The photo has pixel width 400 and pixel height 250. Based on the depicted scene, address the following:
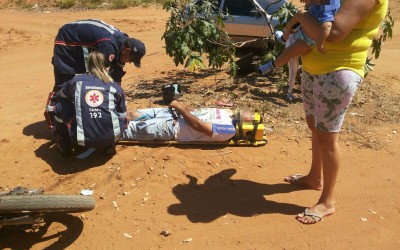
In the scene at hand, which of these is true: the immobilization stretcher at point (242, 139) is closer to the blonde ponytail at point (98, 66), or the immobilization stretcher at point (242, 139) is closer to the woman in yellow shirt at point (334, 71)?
the blonde ponytail at point (98, 66)

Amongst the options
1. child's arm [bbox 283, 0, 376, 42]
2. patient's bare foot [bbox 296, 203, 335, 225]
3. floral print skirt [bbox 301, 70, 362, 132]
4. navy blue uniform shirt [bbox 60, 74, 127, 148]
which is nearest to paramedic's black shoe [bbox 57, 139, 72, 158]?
navy blue uniform shirt [bbox 60, 74, 127, 148]

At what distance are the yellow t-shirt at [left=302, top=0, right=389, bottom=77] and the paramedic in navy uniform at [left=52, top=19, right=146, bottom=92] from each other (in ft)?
6.76

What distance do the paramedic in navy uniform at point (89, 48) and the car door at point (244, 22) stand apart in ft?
13.7

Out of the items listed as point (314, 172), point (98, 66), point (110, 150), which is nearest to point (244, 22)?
point (98, 66)

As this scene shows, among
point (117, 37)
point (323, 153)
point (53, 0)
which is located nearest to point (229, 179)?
point (323, 153)

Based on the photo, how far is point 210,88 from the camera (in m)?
5.85

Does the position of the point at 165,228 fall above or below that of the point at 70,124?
below

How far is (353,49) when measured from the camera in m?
2.57

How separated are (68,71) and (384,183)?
10.6 feet

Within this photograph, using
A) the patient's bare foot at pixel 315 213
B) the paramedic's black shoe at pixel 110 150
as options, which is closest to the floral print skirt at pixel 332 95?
the patient's bare foot at pixel 315 213

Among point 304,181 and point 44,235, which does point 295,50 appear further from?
point 44,235

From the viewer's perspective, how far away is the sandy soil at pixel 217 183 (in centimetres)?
295

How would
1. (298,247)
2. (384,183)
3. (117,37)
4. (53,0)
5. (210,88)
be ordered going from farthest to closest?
(53,0)
(210,88)
(117,37)
(384,183)
(298,247)

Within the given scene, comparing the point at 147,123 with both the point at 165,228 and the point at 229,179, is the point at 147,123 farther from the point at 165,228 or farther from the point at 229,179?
the point at 165,228
